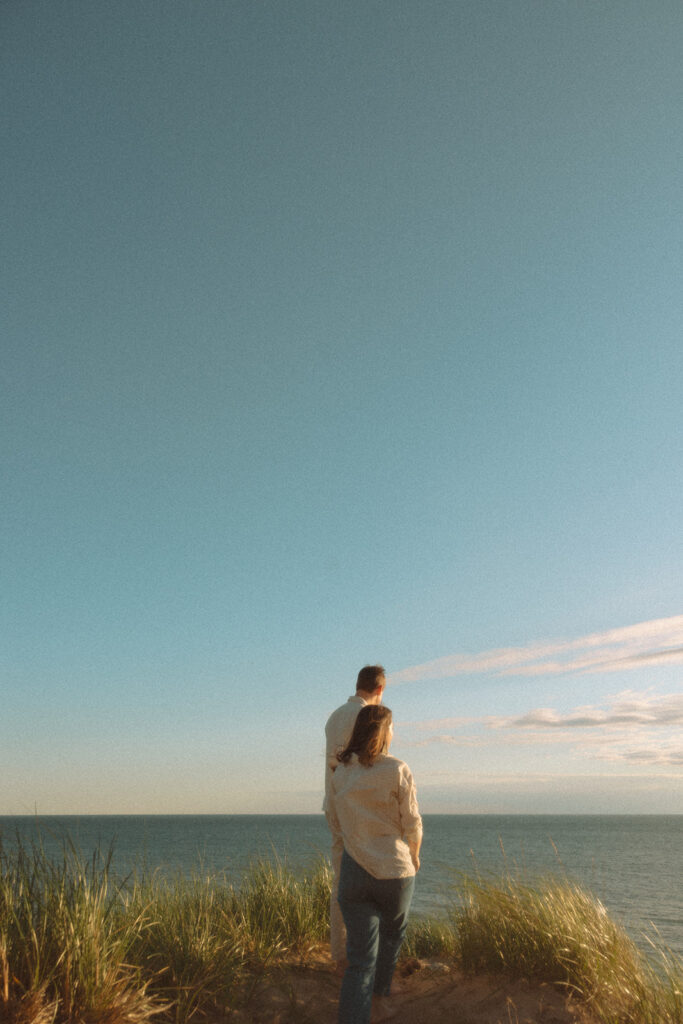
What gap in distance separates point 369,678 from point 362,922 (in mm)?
1563

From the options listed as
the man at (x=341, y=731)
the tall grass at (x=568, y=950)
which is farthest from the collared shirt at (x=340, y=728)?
the tall grass at (x=568, y=950)

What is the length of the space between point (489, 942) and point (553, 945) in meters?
0.62

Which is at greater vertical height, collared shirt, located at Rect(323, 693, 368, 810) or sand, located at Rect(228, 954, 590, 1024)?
collared shirt, located at Rect(323, 693, 368, 810)

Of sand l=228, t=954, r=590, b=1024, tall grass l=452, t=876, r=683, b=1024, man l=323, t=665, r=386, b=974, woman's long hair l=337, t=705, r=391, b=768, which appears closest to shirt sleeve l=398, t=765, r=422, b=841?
woman's long hair l=337, t=705, r=391, b=768

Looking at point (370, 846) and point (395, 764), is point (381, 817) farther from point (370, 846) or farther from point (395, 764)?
point (395, 764)

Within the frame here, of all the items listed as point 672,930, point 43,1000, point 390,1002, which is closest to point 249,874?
point 390,1002

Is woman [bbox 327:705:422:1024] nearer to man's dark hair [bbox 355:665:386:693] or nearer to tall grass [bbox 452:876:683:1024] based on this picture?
man's dark hair [bbox 355:665:386:693]

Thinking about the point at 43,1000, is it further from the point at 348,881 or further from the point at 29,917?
the point at 348,881

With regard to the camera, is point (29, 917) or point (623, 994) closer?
point (29, 917)

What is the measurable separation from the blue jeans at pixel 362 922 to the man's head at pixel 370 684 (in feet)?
3.81

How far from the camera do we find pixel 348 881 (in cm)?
418

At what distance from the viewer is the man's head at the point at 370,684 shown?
5.07 m

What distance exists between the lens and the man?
496 centimetres

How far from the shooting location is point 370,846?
4125 millimetres
